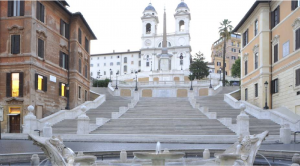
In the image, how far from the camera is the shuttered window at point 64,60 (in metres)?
34.7

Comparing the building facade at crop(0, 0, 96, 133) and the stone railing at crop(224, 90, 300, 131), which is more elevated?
the building facade at crop(0, 0, 96, 133)

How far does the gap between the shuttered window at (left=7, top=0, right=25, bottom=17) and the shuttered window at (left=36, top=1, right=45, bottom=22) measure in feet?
4.64

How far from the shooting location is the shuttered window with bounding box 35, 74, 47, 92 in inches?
1127

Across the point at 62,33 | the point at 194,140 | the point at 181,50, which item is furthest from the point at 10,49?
the point at 181,50

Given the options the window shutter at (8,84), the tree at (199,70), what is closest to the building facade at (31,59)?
the window shutter at (8,84)

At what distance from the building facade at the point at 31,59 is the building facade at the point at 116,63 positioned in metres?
80.8

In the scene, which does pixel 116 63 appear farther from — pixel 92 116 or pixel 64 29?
pixel 92 116

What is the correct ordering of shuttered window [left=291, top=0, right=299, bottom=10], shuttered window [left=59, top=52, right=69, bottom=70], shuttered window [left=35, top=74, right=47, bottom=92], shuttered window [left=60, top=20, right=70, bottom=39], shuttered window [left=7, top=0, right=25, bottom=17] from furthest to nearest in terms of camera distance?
shuttered window [left=60, top=20, right=70, bottom=39]
shuttered window [left=59, top=52, right=69, bottom=70]
shuttered window [left=35, top=74, right=47, bottom=92]
shuttered window [left=7, top=0, right=25, bottom=17]
shuttered window [left=291, top=0, right=299, bottom=10]

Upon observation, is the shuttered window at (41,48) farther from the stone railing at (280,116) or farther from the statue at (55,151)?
the statue at (55,151)

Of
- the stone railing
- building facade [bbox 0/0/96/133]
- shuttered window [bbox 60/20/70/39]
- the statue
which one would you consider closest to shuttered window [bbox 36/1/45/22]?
building facade [bbox 0/0/96/133]

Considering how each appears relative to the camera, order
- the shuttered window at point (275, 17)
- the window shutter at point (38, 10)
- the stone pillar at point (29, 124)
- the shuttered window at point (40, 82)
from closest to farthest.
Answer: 1. the stone pillar at point (29, 124)
2. the shuttered window at point (40, 82)
3. the window shutter at point (38, 10)
4. the shuttered window at point (275, 17)

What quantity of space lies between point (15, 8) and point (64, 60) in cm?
872

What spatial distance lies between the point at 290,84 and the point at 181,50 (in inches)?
3075

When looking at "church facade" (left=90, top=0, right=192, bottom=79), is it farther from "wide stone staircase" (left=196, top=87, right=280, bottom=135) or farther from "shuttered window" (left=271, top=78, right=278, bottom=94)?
"shuttered window" (left=271, top=78, right=278, bottom=94)
